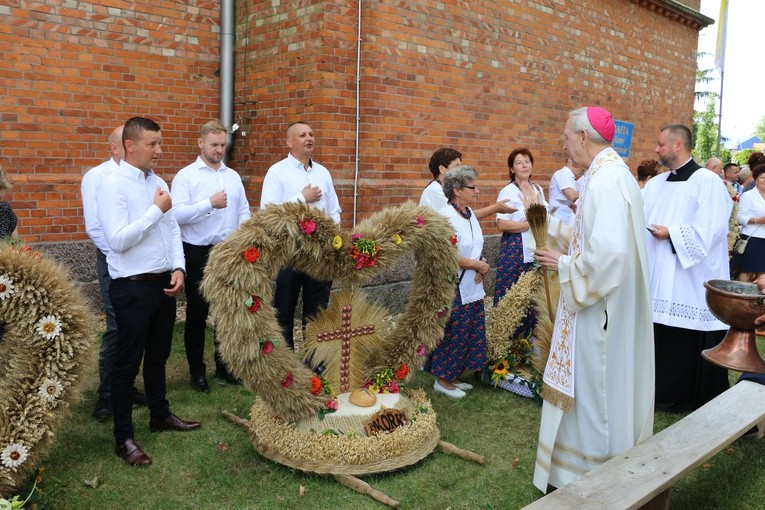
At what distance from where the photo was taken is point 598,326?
153 inches

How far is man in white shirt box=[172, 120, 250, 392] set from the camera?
5.72 m

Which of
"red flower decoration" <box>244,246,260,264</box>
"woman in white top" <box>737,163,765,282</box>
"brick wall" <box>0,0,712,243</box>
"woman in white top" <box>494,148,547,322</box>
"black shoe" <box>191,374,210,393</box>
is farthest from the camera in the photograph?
"woman in white top" <box>737,163,765,282</box>

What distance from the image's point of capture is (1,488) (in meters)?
3.53

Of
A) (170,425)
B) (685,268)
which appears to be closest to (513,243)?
(685,268)

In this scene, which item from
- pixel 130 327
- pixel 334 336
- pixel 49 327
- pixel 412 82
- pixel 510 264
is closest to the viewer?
Result: pixel 49 327

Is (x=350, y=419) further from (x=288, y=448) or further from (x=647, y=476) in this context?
(x=647, y=476)

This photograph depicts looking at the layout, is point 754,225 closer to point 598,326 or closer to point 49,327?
point 598,326

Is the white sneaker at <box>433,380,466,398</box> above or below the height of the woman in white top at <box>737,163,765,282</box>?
below

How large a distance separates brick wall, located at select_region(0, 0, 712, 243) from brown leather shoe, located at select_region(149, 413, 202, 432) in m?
3.29

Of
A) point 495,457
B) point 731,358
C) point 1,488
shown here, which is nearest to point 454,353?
point 495,457

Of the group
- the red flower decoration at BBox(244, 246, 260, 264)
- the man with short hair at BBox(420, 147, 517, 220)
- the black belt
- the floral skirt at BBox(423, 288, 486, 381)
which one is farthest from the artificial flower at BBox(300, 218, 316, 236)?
the floral skirt at BBox(423, 288, 486, 381)

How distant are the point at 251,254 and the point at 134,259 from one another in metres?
0.91

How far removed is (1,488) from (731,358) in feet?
14.0

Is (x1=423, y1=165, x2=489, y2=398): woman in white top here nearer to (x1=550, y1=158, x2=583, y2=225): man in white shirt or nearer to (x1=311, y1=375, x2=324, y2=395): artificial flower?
(x1=311, y1=375, x2=324, y2=395): artificial flower
